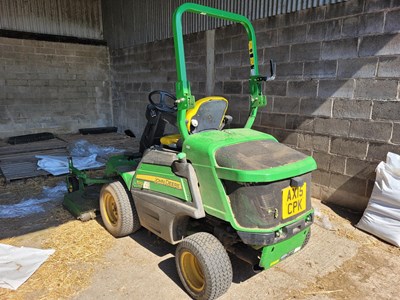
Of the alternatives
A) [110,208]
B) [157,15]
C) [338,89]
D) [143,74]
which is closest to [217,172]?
[110,208]

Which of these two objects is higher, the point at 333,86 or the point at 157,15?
the point at 157,15

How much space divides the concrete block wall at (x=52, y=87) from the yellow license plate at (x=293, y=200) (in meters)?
8.30

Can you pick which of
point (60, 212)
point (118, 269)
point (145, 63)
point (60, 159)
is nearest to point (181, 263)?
point (118, 269)

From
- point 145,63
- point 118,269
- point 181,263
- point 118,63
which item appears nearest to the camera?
point 181,263

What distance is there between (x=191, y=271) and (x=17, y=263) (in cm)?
161

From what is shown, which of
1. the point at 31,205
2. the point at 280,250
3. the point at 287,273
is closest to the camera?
the point at 280,250

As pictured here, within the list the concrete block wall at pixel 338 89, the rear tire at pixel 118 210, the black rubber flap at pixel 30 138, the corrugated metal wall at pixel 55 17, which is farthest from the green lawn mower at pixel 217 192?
the corrugated metal wall at pixel 55 17

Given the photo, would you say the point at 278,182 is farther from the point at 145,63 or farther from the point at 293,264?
the point at 145,63

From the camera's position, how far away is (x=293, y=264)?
9.47 ft

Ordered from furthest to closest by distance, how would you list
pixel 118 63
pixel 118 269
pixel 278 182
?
pixel 118 63 < pixel 118 269 < pixel 278 182

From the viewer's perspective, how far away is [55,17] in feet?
28.5

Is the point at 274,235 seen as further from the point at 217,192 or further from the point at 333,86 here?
the point at 333,86

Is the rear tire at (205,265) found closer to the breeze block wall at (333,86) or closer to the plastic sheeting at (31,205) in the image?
the breeze block wall at (333,86)

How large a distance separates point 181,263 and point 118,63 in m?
7.70
